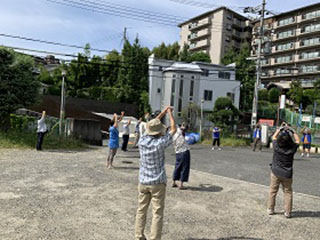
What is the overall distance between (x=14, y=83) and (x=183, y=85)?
2259 centimetres

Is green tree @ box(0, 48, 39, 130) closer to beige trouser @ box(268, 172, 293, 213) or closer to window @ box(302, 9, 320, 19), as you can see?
beige trouser @ box(268, 172, 293, 213)

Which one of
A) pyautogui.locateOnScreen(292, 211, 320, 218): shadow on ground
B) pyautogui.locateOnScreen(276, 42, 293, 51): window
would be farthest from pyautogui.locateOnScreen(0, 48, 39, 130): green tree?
pyautogui.locateOnScreen(276, 42, 293, 51): window

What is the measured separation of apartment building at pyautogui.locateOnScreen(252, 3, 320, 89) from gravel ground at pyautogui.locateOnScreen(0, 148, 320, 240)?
132 feet

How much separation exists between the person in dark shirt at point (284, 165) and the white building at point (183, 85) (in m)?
26.1

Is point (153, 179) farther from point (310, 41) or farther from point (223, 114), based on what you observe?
point (310, 41)

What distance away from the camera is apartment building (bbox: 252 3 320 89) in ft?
148

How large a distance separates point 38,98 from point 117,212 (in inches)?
390

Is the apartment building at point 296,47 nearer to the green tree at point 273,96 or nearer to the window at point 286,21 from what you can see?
the window at point 286,21

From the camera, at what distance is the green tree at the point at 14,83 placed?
12.0 metres

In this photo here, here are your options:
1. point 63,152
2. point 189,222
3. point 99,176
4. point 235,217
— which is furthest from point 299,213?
point 63,152

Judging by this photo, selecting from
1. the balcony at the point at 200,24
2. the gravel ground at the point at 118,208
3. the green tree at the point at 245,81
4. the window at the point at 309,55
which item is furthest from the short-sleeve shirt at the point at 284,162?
the balcony at the point at 200,24

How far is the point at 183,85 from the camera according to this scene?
107ft

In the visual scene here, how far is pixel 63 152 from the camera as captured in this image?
37.6ft

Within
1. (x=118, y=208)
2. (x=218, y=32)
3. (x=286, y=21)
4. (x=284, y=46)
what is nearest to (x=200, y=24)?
(x=218, y=32)
